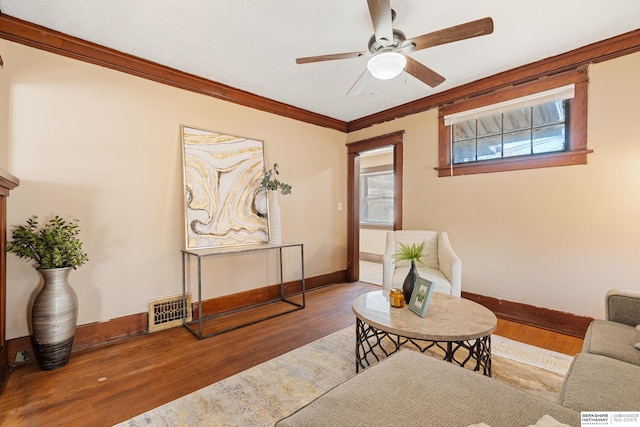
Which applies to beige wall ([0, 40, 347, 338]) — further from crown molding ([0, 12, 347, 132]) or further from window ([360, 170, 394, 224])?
window ([360, 170, 394, 224])

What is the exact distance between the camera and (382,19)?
67.0 inches

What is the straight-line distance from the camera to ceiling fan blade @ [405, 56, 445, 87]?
2157 mm

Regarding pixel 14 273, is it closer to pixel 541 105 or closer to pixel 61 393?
pixel 61 393

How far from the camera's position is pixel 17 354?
2.12 metres

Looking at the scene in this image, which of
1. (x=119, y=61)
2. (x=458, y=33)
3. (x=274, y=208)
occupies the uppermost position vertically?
(x=119, y=61)

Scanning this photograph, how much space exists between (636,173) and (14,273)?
500 centimetres

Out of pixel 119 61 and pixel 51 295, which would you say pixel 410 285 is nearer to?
pixel 51 295

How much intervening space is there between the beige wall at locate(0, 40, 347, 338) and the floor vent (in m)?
0.10

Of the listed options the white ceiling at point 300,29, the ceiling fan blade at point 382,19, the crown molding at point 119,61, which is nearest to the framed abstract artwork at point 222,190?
the crown molding at point 119,61

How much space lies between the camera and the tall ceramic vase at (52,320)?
2.01m

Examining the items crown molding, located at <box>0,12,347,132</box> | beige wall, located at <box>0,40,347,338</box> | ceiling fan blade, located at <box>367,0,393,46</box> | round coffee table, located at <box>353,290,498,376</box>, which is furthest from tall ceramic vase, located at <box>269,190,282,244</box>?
ceiling fan blade, located at <box>367,0,393,46</box>

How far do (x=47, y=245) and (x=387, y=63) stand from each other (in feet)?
8.87

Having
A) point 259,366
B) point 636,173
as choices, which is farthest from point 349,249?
point 636,173

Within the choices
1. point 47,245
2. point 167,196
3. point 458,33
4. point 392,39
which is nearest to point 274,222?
point 167,196
